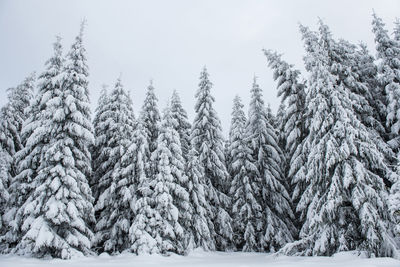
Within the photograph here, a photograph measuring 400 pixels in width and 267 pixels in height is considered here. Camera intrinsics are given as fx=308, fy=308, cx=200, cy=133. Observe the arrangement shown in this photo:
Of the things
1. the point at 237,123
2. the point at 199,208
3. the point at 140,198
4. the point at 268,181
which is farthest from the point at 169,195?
the point at 237,123

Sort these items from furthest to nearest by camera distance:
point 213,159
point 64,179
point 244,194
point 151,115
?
point 213,159, point 151,115, point 244,194, point 64,179

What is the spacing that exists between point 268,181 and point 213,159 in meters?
5.21

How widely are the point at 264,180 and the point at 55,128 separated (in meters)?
17.6

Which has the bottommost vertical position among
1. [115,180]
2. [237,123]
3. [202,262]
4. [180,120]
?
[202,262]

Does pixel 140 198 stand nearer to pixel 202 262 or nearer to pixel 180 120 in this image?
pixel 202 262

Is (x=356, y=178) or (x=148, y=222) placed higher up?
(x=356, y=178)

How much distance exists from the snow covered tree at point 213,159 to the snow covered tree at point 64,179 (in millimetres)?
10819

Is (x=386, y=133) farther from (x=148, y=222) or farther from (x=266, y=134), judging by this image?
(x=148, y=222)

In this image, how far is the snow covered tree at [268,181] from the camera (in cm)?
2523

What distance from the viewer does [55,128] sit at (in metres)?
19.8

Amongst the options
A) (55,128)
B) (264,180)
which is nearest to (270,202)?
(264,180)

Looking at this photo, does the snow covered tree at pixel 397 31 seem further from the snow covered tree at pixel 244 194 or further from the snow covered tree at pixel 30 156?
the snow covered tree at pixel 30 156

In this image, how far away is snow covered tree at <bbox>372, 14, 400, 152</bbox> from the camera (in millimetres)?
18797

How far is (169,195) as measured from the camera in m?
22.0
